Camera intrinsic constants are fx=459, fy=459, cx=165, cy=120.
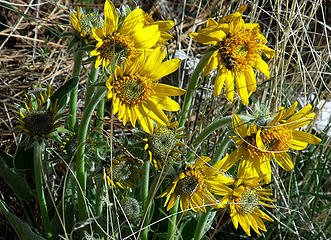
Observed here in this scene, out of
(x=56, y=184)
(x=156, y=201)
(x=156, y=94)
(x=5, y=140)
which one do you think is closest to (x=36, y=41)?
(x=5, y=140)

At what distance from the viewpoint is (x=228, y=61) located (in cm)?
143

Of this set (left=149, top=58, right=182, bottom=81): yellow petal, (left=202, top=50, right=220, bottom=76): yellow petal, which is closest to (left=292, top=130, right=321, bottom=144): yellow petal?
(left=202, top=50, right=220, bottom=76): yellow petal

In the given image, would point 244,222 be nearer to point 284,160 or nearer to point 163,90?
point 284,160

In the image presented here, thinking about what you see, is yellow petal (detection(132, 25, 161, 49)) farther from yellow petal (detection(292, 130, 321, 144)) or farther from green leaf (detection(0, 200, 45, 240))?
green leaf (detection(0, 200, 45, 240))

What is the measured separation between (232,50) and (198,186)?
0.45 m

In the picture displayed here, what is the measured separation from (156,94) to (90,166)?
1.26ft

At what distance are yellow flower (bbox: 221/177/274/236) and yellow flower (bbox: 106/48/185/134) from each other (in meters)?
0.37

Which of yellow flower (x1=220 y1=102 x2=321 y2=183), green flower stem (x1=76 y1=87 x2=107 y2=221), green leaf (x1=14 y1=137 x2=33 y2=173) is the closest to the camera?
green flower stem (x1=76 y1=87 x2=107 y2=221)

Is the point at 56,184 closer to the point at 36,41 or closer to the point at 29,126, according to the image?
the point at 29,126

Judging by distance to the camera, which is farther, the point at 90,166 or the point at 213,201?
the point at 90,166

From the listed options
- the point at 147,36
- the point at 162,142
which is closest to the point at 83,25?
the point at 147,36

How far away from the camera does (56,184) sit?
220 cm

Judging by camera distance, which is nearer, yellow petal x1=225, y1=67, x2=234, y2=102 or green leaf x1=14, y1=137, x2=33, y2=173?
yellow petal x1=225, y1=67, x2=234, y2=102

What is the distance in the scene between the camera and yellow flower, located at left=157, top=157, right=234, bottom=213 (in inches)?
58.7
